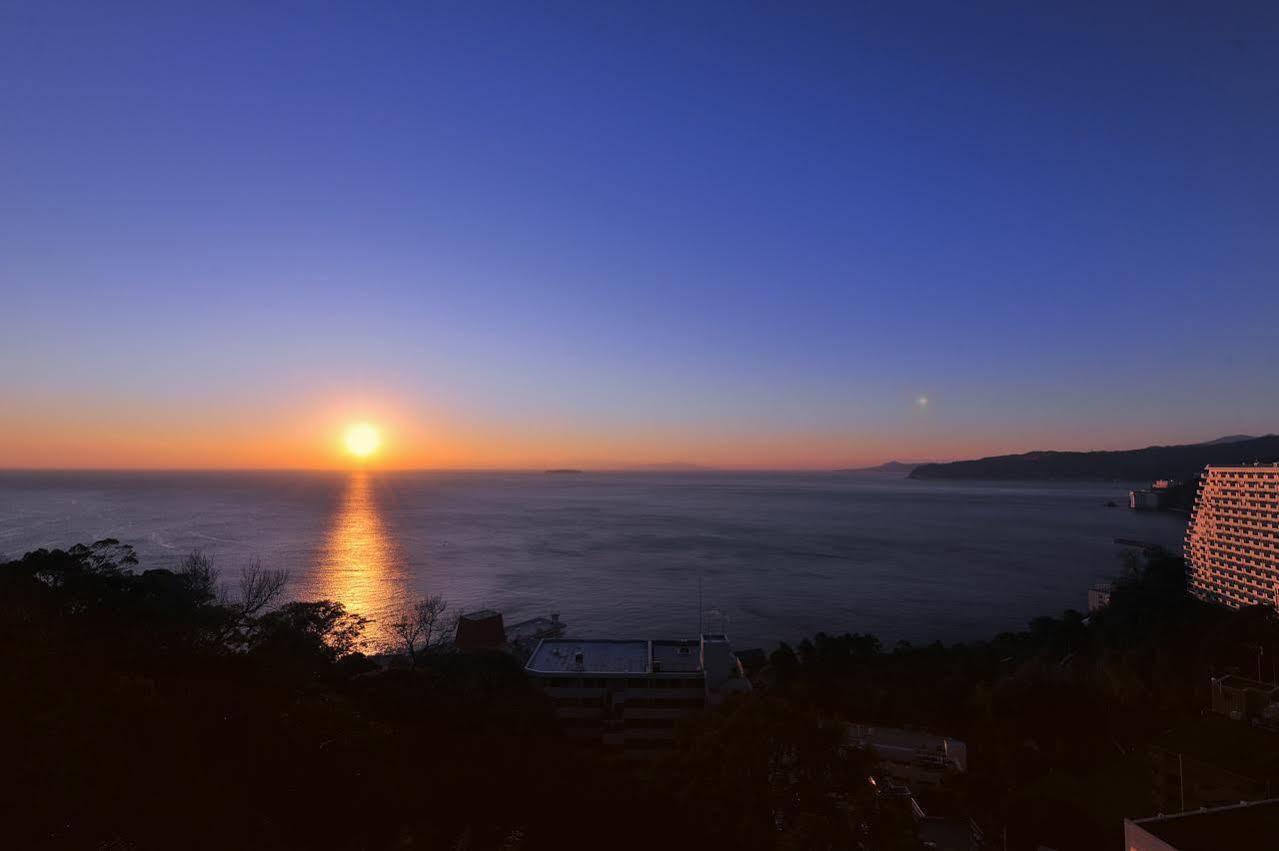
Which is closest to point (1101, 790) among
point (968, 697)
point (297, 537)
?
point (968, 697)

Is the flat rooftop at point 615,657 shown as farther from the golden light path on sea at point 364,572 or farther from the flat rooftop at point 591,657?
the golden light path on sea at point 364,572

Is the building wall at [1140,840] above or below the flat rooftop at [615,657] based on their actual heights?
above

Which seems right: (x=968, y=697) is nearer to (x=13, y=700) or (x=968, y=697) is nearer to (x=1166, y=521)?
(x=13, y=700)

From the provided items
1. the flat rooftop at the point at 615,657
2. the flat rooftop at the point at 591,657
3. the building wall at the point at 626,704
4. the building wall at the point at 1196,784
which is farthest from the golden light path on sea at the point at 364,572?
the building wall at the point at 1196,784

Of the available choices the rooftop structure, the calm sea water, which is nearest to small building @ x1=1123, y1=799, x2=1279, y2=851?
the rooftop structure

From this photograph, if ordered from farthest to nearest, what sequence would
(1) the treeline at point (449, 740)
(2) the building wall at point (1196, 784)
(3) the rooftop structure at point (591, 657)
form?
(3) the rooftop structure at point (591, 657) → (2) the building wall at point (1196, 784) → (1) the treeline at point (449, 740)
